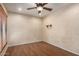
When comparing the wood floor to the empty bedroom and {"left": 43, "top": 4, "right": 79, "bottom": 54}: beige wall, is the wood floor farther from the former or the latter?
{"left": 43, "top": 4, "right": 79, "bottom": 54}: beige wall

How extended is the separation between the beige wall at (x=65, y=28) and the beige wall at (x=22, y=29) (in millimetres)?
1077

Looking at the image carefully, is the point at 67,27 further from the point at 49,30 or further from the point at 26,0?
the point at 26,0

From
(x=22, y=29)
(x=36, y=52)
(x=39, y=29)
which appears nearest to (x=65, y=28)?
(x=36, y=52)

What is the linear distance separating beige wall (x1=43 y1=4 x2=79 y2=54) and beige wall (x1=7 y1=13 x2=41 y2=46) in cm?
108

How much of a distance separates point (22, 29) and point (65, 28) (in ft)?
8.99

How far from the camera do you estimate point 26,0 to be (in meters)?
0.53

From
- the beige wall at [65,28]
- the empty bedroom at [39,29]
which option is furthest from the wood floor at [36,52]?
the beige wall at [65,28]

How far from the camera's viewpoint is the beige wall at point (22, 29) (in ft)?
13.7

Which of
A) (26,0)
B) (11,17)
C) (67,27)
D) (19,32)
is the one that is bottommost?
(19,32)

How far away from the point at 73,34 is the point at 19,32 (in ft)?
10.5

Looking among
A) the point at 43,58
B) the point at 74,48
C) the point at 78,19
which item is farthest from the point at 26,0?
the point at 74,48

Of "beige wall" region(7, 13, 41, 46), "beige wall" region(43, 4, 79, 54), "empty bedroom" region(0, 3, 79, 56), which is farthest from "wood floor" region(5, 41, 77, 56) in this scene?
"beige wall" region(7, 13, 41, 46)

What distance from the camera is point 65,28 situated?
11.2 ft

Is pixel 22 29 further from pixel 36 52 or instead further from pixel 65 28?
pixel 65 28
